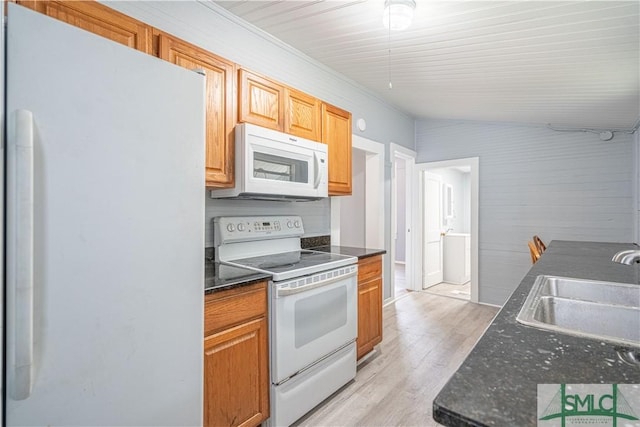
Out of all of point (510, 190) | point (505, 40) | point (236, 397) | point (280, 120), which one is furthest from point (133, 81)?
point (510, 190)

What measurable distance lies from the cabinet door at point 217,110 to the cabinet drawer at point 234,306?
0.66m

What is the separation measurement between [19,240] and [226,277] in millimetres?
899

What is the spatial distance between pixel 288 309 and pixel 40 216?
118 centimetres

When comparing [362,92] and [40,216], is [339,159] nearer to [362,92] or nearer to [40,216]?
[362,92]

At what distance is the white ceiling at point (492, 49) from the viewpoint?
68.4 inches

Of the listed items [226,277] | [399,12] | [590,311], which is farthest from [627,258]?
[226,277]

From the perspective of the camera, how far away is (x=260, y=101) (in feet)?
6.97

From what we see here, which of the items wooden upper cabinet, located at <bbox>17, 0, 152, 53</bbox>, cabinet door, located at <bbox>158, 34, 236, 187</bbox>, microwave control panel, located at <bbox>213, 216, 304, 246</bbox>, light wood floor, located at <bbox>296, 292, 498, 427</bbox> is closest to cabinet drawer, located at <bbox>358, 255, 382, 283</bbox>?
microwave control panel, located at <bbox>213, 216, 304, 246</bbox>

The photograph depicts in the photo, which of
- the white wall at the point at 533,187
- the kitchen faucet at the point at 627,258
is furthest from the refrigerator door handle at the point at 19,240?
the white wall at the point at 533,187

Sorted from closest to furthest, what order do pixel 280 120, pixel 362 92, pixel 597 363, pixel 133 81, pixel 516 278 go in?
1. pixel 597 363
2. pixel 133 81
3. pixel 280 120
4. pixel 362 92
5. pixel 516 278

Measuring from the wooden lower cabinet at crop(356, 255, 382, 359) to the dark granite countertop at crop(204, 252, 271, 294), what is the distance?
99cm

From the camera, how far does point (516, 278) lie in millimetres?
4070

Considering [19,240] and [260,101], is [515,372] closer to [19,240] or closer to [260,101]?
[19,240]
